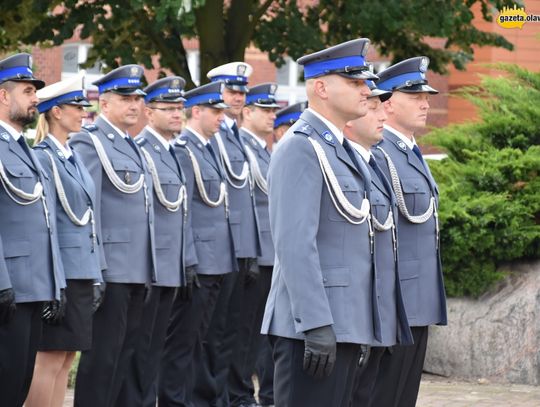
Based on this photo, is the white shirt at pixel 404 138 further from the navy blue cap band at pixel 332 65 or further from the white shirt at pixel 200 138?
the white shirt at pixel 200 138

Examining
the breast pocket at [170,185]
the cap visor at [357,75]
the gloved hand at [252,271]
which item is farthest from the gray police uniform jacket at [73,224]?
the gloved hand at [252,271]

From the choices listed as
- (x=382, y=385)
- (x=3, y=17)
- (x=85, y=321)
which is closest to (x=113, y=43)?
(x=3, y=17)

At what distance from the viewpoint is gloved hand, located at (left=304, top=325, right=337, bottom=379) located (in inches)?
207

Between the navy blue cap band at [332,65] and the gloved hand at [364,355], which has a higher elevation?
the navy blue cap band at [332,65]

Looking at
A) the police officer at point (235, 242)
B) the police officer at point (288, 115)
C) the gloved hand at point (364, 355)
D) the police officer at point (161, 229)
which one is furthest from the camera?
the police officer at point (288, 115)

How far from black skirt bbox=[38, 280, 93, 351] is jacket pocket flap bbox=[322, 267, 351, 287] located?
2069 millimetres

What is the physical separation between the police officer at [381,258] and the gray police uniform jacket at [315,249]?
9.4 inches

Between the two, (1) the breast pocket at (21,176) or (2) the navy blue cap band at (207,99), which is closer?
(1) the breast pocket at (21,176)

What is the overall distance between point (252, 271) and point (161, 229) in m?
1.38

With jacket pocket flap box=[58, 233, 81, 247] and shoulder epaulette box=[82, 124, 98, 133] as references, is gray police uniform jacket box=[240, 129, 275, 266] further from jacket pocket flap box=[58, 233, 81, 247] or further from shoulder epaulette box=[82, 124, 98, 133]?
jacket pocket flap box=[58, 233, 81, 247]

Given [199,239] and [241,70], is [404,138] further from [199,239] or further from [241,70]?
[241,70]

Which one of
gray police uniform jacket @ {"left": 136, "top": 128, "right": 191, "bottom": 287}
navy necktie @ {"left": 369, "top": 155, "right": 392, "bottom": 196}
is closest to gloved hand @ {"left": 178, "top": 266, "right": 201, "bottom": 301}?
gray police uniform jacket @ {"left": 136, "top": 128, "right": 191, "bottom": 287}

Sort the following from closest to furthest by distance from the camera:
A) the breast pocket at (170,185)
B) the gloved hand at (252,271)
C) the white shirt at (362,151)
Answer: the white shirt at (362,151) < the breast pocket at (170,185) < the gloved hand at (252,271)

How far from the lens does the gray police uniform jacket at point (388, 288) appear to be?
5.98 metres
